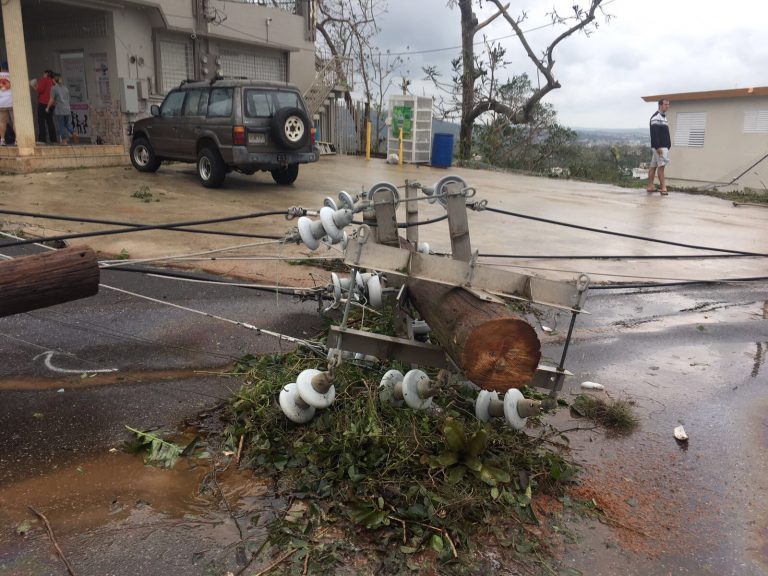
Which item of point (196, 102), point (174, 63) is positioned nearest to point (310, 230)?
point (196, 102)

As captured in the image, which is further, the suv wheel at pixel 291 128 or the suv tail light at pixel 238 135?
the suv wheel at pixel 291 128

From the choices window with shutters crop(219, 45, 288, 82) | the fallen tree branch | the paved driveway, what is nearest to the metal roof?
the paved driveway

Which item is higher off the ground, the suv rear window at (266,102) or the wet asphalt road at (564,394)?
the suv rear window at (266,102)

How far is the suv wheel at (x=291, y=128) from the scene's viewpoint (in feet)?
37.3

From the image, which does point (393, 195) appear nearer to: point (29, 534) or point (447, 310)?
point (447, 310)

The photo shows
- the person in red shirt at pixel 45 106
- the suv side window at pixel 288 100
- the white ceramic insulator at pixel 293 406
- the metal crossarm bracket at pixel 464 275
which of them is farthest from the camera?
the person in red shirt at pixel 45 106

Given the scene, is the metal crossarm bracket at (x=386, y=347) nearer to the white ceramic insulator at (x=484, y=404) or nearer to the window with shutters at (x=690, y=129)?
the white ceramic insulator at (x=484, y=404)

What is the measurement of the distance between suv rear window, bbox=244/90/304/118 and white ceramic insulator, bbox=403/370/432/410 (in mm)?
9228

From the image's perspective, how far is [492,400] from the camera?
Answer: 338cm

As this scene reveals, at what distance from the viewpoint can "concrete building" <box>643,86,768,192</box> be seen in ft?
67.8

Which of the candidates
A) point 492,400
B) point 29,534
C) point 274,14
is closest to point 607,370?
point 492,400

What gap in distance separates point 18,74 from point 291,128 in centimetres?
602

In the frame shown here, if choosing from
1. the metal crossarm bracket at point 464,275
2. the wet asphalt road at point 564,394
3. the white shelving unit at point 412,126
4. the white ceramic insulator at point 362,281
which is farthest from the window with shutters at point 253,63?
the metal crossarm bracket at point 464,275

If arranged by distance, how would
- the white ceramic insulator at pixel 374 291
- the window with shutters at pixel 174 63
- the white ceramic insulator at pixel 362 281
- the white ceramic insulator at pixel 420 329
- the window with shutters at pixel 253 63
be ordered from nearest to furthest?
the white ceramic insulator at pixel 420 329 < the white ceramic insulator at pixel 374 291 < the white ceramic insulator at pixel 362 281 < the window with shutters at pixel 174 63 < the window with shutters at pixel 253 63
